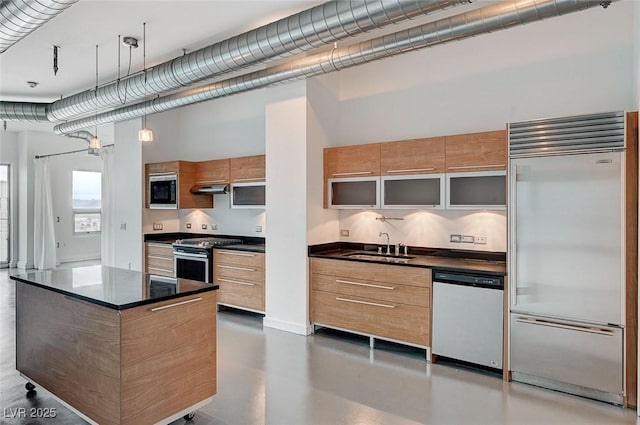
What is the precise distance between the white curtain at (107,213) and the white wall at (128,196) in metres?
0.29

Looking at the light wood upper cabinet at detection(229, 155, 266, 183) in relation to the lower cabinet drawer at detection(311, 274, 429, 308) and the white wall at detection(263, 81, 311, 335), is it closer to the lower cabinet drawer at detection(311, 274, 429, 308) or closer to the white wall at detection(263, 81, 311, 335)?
the white wall at detection(263, 81, 311, 335)

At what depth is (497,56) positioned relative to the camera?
13.6 ft

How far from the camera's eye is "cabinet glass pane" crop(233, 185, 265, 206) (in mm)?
5527

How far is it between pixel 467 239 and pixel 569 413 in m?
1.80

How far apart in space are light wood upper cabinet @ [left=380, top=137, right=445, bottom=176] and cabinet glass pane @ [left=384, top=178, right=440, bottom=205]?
0.10 meters

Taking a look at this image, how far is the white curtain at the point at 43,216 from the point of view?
9086mm

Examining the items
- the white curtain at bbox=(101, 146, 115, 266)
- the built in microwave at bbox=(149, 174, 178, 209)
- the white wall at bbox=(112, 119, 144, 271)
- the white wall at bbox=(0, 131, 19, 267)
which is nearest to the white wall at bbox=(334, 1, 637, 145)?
the built in microwave at bbox=(149, 174, 178, 209)

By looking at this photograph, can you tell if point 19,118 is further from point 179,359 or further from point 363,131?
point 179,359

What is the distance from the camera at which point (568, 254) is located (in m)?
3.17

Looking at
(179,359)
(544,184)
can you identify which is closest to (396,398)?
(179,359)

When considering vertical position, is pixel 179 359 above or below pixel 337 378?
above

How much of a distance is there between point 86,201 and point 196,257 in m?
6.14

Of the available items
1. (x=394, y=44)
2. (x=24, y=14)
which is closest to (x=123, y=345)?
(x=24, y=14)

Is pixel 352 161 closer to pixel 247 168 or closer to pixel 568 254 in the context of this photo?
pixel 247 168
